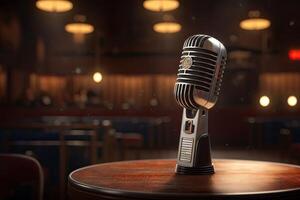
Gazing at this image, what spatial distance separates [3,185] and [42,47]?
10006mm

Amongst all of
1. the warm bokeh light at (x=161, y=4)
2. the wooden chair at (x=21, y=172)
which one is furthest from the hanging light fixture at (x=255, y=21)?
the wooden chair at (x=21, y=172)

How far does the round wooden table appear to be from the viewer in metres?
1.12

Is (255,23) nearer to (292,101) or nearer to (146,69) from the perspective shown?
(292,101)

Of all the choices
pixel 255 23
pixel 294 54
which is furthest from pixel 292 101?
pixel 255 23

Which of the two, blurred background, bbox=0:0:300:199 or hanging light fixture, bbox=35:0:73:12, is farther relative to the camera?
blurred background, bbox=0:0:300:199

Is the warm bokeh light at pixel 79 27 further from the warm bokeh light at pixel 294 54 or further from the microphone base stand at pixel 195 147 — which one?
the microphone base stand at pixel 195 147

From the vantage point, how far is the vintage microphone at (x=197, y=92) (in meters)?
1.41

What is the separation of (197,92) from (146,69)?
11.0 metres

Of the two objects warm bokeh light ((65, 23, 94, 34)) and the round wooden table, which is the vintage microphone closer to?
the round wooden table

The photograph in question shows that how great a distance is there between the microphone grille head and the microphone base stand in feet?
0.18

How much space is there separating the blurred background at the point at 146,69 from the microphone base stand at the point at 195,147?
3.36 meters

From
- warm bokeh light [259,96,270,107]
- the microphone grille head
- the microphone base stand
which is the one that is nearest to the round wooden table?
the microphone base stand

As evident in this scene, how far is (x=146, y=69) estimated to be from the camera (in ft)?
40.7

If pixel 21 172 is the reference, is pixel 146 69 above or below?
above
